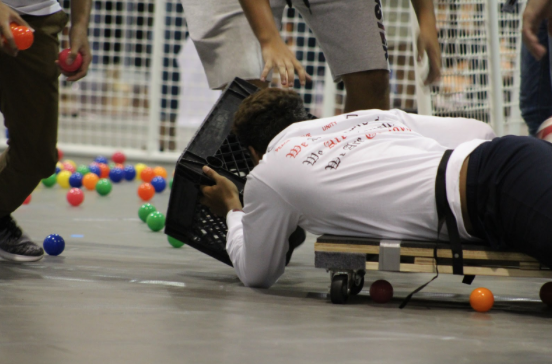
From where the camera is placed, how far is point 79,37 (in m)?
3.10

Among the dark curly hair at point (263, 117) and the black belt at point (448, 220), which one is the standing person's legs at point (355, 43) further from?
the black belt at point (448, 220)

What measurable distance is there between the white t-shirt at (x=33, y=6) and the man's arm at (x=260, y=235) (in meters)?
1.10

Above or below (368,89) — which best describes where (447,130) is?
below

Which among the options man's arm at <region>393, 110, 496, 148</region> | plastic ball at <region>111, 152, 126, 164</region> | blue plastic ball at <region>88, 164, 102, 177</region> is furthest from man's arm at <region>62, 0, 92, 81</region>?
plastic ball at <region>111, 152, 126, 164</region>

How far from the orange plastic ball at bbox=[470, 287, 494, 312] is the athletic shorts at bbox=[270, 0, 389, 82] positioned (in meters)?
1.28

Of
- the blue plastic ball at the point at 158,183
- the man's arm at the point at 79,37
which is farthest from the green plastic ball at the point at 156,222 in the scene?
the blue plastic ball at the point at 158,183

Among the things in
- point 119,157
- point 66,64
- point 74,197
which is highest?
point 66,64

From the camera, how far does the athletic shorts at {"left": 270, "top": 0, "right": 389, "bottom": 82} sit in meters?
3.32

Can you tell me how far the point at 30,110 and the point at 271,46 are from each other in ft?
3.26

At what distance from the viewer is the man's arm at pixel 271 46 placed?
2.60m

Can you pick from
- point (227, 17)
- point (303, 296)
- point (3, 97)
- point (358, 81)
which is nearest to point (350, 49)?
point (358, 81)

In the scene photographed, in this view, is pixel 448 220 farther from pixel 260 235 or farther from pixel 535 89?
pixel 535 89

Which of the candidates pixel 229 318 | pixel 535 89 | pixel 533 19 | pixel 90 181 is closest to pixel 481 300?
pixel 229 318

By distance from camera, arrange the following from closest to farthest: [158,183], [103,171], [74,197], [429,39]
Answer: [429,39], [74,197], [158,183], [103,171]
